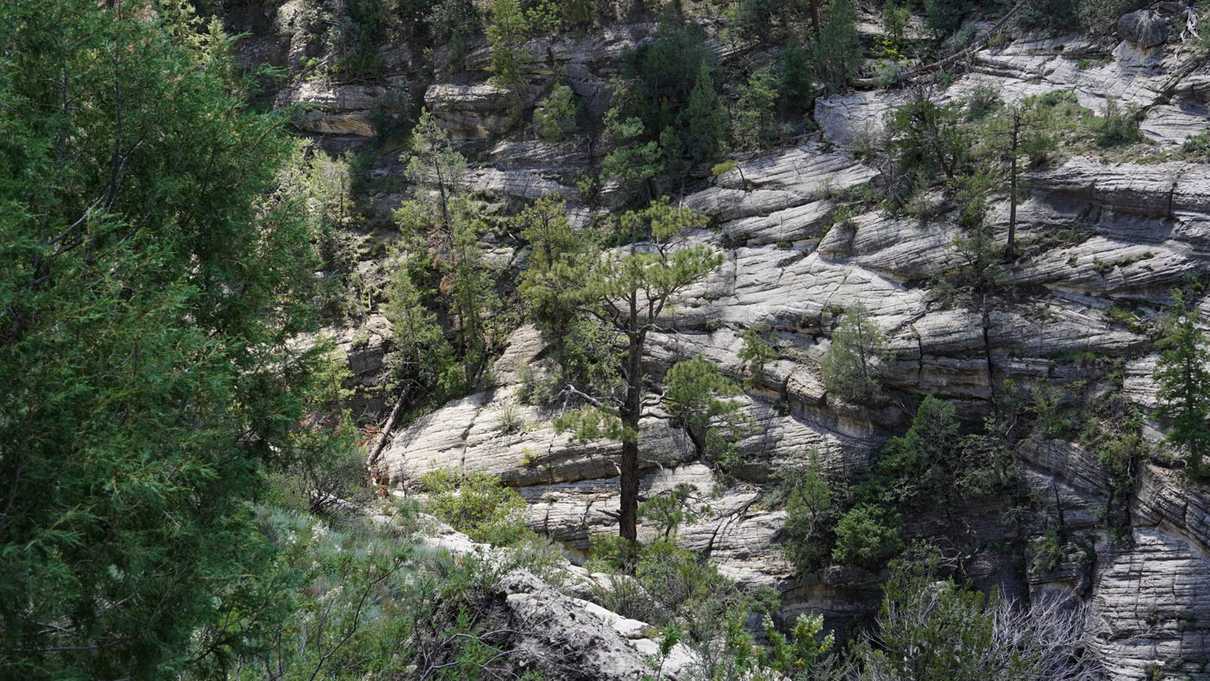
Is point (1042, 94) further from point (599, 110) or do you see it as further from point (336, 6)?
point (336, 6)

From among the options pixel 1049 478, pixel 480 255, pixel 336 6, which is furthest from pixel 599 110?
pixel 1049 478

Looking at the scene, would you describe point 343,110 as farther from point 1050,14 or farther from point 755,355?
point 1050,14

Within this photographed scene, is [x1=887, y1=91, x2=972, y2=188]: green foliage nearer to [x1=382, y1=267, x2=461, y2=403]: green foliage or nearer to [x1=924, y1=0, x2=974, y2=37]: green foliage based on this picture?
[x1=924, y1=0, x2=974, y2=37]: green foliage

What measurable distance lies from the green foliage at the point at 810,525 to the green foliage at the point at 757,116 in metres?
12.0

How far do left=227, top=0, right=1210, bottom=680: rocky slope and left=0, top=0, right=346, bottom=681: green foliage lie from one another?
446 inches

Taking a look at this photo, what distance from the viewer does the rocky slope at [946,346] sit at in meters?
14.7

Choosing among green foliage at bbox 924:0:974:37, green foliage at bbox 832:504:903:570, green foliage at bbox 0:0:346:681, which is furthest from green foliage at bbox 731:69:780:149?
green foliage at bbox 0:0:346:681

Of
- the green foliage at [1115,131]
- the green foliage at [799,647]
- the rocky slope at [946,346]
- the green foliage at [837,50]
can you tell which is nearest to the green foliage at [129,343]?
the green foliage at [799,647]

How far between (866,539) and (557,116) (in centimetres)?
1720

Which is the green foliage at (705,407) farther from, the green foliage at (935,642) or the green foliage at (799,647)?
the green foliage at (799,647)

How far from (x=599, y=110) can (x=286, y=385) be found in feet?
71.7

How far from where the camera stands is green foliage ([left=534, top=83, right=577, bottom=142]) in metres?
27.2

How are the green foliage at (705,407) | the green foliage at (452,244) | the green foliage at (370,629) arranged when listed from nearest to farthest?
the green foliage at (370,629)
the green foliage at (705,407)
the green foliage at (452,244)

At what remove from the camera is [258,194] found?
8.02 metres
